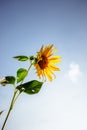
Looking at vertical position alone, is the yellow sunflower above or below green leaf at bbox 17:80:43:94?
above

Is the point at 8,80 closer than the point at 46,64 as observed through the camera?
Yes

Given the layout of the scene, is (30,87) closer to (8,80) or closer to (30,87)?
(30,87)

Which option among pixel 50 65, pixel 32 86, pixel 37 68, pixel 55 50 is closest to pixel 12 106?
pixel 32 86

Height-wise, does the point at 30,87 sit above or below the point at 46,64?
below

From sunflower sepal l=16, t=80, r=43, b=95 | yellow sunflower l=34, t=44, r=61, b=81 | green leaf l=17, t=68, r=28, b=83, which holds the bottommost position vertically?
sunflower sepal l=16, t=80, r=43, b=95

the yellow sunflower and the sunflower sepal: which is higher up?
the yellow sunflower

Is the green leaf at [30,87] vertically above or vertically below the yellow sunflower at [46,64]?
below

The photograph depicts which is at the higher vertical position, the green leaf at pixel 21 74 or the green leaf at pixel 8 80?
the green leaf at pixel 21 74

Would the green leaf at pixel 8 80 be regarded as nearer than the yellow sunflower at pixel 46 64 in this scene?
Yes

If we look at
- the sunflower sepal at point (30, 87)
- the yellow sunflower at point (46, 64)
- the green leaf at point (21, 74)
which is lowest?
the sunflower sepal at point (30, 87)

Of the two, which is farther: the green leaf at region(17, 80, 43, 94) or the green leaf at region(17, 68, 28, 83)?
the green leaf at region(17, 68, 28, 83)

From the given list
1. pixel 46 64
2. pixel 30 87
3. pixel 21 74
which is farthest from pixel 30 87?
pixel 46 64

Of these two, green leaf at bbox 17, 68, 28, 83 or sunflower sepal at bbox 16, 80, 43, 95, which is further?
green leaf at bbox 17, 68, 28, 83
